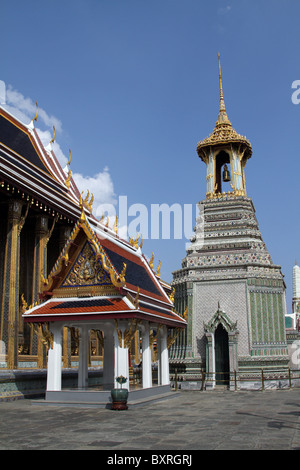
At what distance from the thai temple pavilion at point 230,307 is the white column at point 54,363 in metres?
9.20

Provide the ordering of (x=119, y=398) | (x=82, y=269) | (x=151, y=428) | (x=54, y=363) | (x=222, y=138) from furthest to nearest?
(x=222, y=138), (x=82, y=269), (x=54, y=363), (x=119, y=398), (x=151, y=428)

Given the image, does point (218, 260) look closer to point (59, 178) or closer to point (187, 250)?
point (187, 250)

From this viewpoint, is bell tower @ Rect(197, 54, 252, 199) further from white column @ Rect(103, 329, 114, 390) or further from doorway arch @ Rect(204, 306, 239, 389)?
white column @ Rect(103, 329, 114, 390)

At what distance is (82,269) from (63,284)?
0.85m

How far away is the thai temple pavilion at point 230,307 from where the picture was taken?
2242 cm

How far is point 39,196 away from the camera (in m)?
19.4

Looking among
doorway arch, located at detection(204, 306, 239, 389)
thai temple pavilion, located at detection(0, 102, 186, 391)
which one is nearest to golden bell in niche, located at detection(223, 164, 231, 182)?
thai temple pavilion, located at detection(0, 102, 186, 391)

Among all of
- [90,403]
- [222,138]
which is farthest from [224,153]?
[90,403]

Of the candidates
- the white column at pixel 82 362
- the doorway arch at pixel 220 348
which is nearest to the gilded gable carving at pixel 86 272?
the white column at pixel 82 362

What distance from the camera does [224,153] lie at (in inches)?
1259

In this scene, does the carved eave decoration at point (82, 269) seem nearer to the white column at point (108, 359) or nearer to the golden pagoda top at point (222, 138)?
the white column at point (108, 359)

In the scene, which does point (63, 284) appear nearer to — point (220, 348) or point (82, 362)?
point (82, 362)

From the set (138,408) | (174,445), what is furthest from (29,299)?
(174,445)

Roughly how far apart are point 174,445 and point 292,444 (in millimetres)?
1854
